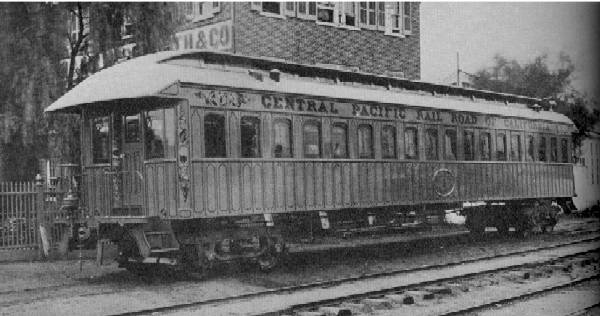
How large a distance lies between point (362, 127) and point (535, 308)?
251 inches

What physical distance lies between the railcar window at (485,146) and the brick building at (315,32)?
6.86m

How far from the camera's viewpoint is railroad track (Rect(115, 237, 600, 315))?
9703mm

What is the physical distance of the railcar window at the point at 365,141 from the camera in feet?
48.7

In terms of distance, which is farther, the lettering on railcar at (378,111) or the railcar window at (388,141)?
the railcar window at (388,141)

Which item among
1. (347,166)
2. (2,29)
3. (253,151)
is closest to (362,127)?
(347,166)

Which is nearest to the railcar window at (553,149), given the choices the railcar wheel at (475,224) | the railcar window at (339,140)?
the railcar wheel at (475,224)

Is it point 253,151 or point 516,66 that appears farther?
point 516,66

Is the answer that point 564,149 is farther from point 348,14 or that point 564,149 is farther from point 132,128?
point 132,128

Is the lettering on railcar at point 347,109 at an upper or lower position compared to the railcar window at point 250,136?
upper

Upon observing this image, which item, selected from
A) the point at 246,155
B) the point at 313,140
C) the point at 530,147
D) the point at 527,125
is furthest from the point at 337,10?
the point at 246,155

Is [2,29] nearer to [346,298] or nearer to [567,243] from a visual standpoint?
[346,298]

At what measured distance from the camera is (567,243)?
57.5 ft

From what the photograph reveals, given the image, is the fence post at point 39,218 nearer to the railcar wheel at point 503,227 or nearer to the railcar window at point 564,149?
the railcar wheel at point 503,227

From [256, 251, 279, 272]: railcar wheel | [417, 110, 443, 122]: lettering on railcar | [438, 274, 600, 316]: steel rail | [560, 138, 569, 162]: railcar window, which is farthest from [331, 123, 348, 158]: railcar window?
[560, 138, 569, 162]: railcar window
